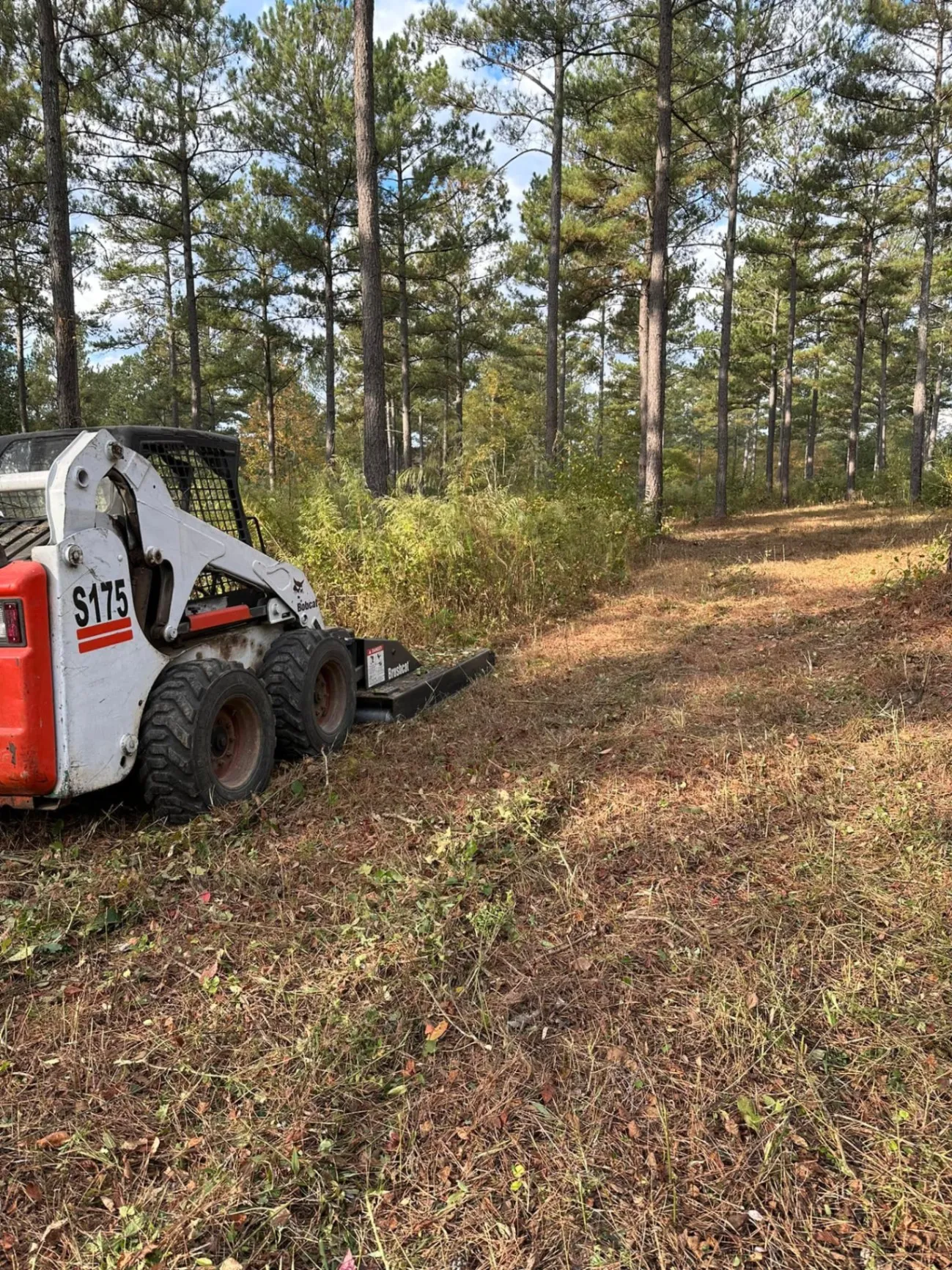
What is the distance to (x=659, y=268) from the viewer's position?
15.1 m

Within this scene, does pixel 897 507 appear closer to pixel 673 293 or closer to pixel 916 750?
pixel 673 293

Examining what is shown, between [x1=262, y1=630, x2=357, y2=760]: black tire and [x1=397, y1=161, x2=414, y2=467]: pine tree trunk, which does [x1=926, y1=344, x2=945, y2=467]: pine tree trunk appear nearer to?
[x1=397, y1=161, x2=414, y2=467]: pine tree trunk

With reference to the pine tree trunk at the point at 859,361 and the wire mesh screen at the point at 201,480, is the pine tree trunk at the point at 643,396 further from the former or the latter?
the wire mesh screen at the point at 201,480

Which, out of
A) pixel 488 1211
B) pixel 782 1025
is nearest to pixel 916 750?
pixel 782 1025

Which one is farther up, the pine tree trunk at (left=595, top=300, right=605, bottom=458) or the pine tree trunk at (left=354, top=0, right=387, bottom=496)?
the pine tree trunk at (left=595, top=300, right=605, bottom=458)

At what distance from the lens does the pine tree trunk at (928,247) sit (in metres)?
17.0

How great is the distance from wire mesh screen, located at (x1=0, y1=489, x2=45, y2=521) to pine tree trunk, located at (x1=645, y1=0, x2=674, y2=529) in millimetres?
12642

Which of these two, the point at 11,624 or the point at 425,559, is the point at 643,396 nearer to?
the point at 425,559

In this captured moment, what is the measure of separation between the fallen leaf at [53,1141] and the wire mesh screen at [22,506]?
2708mm

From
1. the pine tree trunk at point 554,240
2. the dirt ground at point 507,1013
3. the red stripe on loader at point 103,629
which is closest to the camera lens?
the dirt ground at point 507,1013

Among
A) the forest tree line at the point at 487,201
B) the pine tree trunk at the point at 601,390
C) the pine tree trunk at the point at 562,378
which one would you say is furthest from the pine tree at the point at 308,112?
the pine tree trunk at the point at 601,390

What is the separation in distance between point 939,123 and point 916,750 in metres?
21.1

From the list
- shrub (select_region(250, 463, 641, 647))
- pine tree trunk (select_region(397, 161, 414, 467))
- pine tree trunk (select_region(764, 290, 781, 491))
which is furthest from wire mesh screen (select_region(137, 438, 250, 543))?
pine tree trunk (select_region(764, 290, 781, 491))

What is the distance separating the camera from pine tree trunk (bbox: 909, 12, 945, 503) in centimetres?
1703
